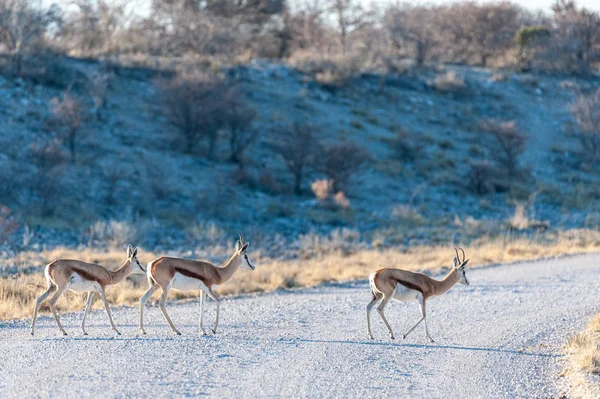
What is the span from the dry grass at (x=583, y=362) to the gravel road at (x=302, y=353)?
0.61 ft

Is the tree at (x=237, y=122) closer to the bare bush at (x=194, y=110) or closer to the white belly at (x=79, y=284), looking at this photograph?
the bare bush at (x=194, y=110)

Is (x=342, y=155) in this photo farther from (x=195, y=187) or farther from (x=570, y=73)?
(x=570, y=73)

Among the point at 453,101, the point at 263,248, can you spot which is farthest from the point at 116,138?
the point at 453,101

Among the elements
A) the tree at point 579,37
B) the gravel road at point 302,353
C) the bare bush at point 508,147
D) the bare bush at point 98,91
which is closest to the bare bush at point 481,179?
the bare bush at point 508,147

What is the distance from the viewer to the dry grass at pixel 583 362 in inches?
320

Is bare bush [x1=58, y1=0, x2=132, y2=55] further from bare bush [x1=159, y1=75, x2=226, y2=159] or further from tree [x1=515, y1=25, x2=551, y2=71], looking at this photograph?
tree [x1=515, y1=25, x2=551, y2=71]

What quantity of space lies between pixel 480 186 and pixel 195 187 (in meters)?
12.2

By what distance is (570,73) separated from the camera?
55.7 meters

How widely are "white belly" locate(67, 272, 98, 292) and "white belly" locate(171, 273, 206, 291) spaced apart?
992 millimetres

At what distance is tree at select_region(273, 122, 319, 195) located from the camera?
108 ft

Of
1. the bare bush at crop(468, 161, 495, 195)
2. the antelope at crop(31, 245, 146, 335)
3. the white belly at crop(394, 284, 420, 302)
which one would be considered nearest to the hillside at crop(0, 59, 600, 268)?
the bare bush at crop(468, 161, 495, 195)

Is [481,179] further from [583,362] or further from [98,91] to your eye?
[583,362]

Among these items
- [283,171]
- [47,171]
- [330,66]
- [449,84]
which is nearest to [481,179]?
[283,171]

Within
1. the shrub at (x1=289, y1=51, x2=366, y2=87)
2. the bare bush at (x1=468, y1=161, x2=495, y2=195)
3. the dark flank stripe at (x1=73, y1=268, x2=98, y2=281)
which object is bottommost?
the bare bush at (x1=468, y1=161, x2=495, y2=195)
